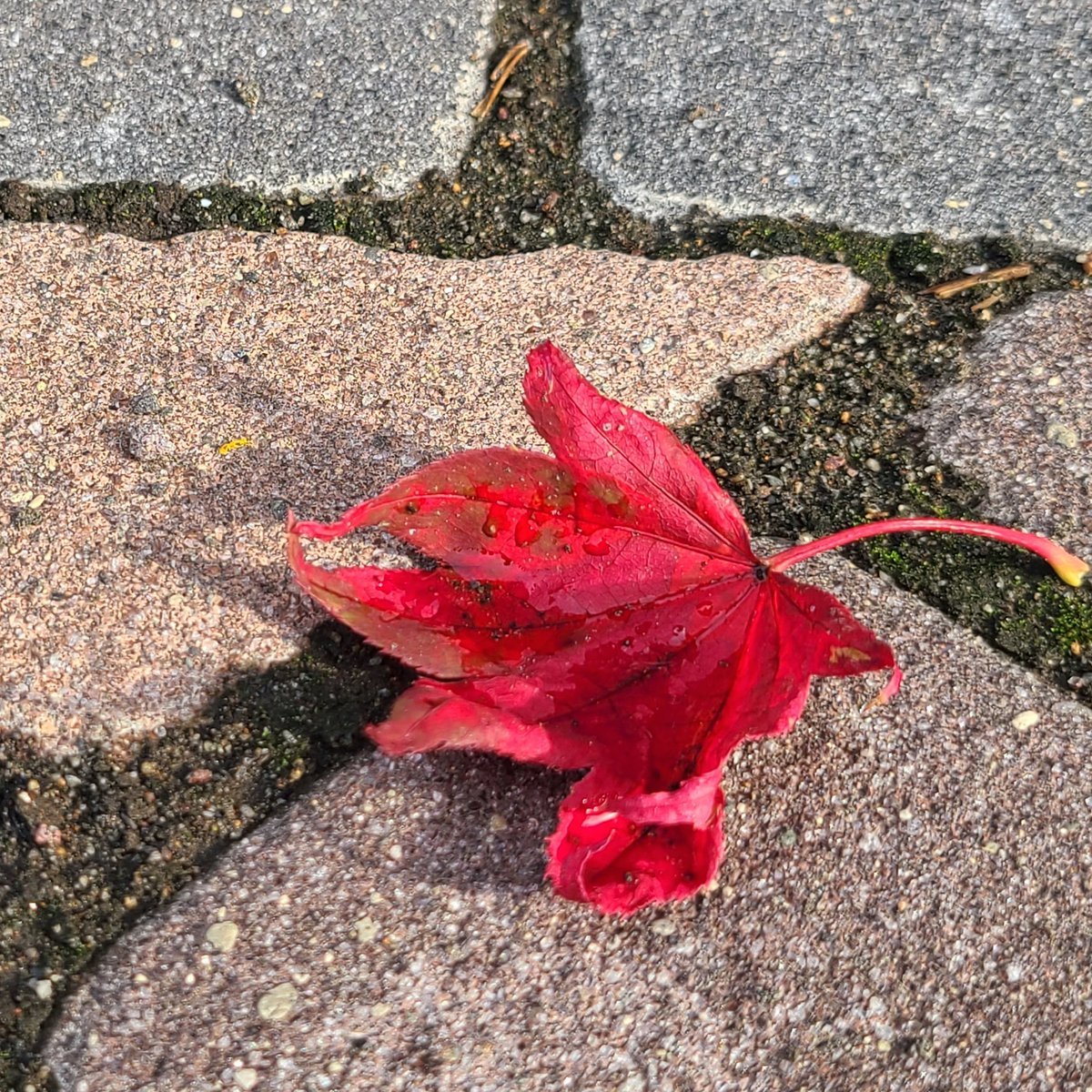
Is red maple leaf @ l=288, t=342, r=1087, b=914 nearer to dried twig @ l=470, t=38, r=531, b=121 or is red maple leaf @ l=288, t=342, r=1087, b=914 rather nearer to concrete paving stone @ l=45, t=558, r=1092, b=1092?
concrete paving stone @ l=45, t=558, r=1092, b=1092

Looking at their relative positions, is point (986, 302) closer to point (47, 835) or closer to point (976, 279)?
point (976, 279)

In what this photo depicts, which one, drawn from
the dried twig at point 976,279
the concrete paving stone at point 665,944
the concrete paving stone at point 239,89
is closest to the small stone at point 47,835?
→ the concrete paving stone at point 665,944

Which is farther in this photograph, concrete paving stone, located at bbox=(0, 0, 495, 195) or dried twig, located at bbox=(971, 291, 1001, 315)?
concrete paving stone, located at bbox=(0, 0, 495, 195)

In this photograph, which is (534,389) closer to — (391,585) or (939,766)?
(391,585)

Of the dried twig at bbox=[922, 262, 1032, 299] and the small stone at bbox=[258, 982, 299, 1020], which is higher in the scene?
the dried twig at bbox=[922, 262, 1032, 299]

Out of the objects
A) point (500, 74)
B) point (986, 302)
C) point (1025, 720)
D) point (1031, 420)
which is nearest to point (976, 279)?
point (986, 302)

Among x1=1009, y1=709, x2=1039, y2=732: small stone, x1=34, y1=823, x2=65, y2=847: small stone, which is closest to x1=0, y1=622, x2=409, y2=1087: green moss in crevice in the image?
x1=34, y1=823, x2=65, y2=847: small stone
